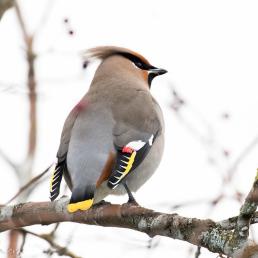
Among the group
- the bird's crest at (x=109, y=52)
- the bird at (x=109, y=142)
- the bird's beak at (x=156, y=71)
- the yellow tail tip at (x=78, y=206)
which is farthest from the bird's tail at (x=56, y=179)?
the bird's beak at (x=156, y=71)

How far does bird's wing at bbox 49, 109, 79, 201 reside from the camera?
4044mm

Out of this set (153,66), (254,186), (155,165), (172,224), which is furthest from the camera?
(153,66)

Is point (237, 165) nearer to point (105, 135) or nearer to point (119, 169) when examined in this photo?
point (119, 169)

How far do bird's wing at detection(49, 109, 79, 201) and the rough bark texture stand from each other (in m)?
0.16

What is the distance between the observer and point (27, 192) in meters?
4.05

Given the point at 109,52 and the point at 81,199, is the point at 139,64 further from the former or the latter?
the point at 81,199

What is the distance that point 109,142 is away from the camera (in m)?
4.32

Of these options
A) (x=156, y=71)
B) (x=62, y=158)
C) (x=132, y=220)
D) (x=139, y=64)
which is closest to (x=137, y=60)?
(x=139, y=64)

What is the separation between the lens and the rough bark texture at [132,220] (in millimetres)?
2883

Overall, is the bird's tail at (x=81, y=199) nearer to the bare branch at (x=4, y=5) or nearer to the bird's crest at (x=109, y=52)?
the bare branch at (x=4, y=5)

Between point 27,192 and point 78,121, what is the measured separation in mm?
730

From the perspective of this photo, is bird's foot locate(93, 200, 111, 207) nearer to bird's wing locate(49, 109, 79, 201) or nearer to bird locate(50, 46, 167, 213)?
bird locate(50, 46, 167, 213)

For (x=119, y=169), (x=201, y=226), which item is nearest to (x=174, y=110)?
(x=119, y=169)

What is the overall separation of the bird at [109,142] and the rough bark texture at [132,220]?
0.28 feet
